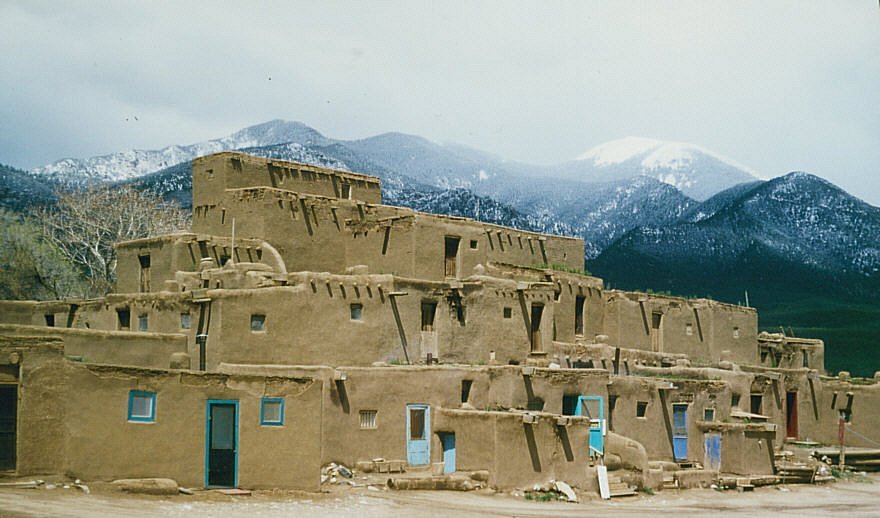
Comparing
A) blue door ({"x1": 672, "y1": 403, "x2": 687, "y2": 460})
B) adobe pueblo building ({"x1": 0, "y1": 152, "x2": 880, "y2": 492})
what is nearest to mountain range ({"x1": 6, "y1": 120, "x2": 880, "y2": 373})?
adobe pueblo building ({"x1": 0, "y1": 152, "x2": 880, "y2": 492})

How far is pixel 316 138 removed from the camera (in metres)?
140

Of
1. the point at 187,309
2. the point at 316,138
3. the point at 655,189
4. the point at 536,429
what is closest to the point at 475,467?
the point at 536,429

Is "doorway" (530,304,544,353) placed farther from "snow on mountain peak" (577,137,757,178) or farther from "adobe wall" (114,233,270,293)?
"snow on mountain peak" (577,137,757,178)

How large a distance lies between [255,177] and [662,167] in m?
96.8

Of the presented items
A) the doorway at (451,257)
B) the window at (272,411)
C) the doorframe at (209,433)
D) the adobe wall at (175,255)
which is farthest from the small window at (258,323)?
the doorway at (451,257)

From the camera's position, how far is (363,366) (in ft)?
106

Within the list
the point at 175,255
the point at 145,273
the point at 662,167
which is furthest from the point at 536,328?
the point at 662,167

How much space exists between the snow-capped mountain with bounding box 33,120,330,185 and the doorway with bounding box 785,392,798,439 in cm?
7753

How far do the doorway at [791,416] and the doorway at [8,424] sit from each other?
110 ft

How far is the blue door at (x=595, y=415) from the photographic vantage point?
32.2m

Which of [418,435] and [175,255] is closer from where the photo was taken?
[418,435]

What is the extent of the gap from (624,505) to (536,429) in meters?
3.05

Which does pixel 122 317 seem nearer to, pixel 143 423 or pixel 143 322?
pixel 143 322

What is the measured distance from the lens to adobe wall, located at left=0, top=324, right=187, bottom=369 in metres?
29.6
